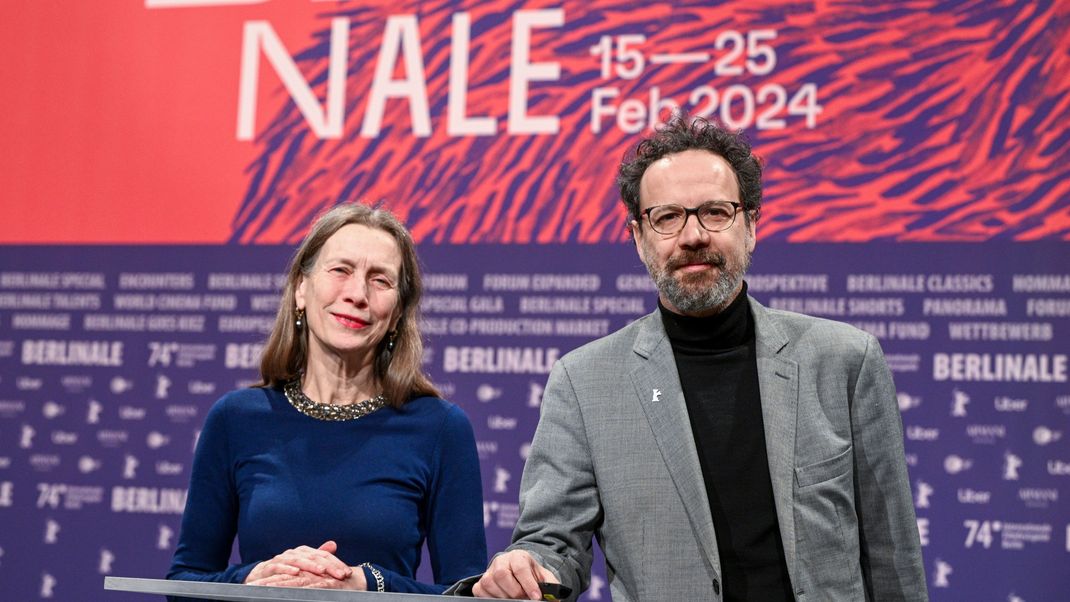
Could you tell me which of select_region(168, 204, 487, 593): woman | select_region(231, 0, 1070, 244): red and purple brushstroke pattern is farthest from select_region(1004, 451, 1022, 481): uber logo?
select_region(168, 204, 487, 593): woman

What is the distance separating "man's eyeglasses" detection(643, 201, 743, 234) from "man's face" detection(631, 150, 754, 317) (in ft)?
0.03

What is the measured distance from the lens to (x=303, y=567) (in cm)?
206

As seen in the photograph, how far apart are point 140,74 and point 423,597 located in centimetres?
329

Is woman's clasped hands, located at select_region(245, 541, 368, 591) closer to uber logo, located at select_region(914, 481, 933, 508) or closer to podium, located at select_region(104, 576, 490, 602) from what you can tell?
podium, located at select_region(104, 576, 490, 602)

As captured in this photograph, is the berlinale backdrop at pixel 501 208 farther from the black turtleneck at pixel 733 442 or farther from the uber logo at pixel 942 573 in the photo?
the black turtleneck at pixel 733 442

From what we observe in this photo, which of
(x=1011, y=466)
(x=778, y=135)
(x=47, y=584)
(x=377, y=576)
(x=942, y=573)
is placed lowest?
(x=47, y=584)

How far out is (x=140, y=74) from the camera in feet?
13.6

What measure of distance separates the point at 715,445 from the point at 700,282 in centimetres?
32

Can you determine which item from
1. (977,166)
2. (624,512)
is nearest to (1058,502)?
(977,166)

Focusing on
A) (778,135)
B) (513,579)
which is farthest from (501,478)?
(513,579)

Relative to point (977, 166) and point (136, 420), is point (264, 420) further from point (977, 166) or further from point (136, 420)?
point (977, 166)

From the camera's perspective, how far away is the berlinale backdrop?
3.42m

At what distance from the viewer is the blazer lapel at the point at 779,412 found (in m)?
1.91

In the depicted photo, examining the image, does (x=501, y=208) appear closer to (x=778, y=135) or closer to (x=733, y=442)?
(x=778, y=135)
